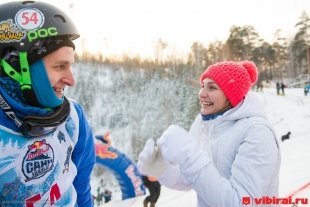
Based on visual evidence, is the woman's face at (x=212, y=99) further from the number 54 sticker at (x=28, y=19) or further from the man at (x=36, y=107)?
the number 54 sticker at (x=28, y=19)

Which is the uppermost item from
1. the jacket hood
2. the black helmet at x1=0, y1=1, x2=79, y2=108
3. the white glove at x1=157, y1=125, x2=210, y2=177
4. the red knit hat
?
the black helmet at x1=0, y1=1, x2=79, y2=108

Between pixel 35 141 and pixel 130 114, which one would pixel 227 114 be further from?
pixel 130 114

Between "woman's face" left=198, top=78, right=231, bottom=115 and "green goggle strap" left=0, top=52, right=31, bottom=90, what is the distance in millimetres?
938

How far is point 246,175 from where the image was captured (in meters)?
1.66

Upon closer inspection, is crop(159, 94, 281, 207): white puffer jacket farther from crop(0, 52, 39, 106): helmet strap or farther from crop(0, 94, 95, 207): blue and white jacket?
crop(0, 52, 39, 106): helmet strap

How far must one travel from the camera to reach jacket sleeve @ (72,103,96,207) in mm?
1755

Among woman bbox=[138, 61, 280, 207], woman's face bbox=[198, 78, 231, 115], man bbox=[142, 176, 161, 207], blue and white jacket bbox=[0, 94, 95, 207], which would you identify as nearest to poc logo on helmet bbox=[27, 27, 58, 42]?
blue and white jacket bbox=[0, 94, 95, 207]

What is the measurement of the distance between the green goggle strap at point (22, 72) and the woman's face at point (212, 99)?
3.08ft

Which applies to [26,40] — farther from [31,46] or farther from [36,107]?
[36,107]

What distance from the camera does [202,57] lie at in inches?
1409

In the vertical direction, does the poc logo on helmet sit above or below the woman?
above

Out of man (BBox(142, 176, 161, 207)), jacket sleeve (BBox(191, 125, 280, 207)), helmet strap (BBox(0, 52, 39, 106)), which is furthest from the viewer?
man (BBox(142, 176, 161, 207))

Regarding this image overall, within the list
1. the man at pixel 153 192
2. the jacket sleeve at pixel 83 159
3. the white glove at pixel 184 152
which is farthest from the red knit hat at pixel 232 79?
the man at pixel 153 192

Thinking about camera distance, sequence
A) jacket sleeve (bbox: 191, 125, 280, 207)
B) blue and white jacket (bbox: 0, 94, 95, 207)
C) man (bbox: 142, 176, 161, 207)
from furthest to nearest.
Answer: man (bbox: 142, 176, 161, 207) → jacket sleeve (bbox: 191, 125, 280, 207) → blue and white jacket (bbox: 0, 94, 95, 207)
